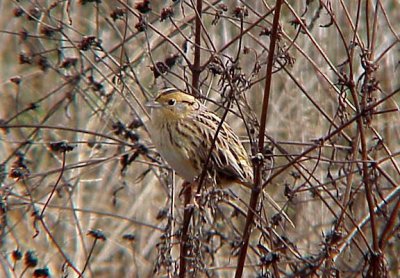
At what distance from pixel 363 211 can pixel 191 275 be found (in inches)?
124

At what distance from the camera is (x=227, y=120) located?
25.2 ft

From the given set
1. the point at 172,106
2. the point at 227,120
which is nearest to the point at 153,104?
the point at 172,106

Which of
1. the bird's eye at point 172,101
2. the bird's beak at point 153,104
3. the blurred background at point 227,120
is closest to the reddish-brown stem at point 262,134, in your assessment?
the blurred background at point 227,120

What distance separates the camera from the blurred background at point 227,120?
148 inches

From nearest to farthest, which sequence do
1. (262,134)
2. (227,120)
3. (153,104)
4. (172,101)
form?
(262,134)
(153,104)
(172,101)
(227,120)

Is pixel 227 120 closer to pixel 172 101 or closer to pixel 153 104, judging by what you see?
pixel 172 101

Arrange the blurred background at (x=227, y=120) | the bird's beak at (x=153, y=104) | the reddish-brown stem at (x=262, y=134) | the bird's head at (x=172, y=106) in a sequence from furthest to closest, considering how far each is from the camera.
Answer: the bird's head at (x=172, y=106)
the bird's beak at (x=153, y=104)
the blurred background at (x=227, y=120)
the reddish-brown stem at (x=262, y=134)

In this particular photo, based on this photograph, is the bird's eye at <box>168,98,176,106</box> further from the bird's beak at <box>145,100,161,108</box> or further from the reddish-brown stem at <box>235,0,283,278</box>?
the reddish-brown stem at <box>235,0,283,278</box>

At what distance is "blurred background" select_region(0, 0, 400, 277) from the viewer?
148 inches

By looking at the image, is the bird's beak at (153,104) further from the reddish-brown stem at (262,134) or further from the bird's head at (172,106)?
the reddish-brown stem at (262,134)

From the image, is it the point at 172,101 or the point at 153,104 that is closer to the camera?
the point at 153,104

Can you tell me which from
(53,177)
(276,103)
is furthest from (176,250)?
(276,103)

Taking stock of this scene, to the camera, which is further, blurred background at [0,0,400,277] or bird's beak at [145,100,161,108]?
bird's beak at [145,100,161,108]

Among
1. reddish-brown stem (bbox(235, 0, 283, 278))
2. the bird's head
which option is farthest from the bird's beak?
reddish-brown stem (bbox(235, 0, 283, 278))
